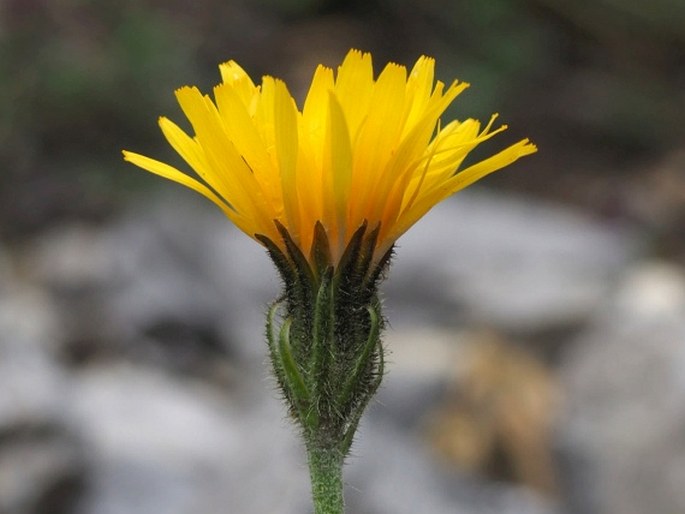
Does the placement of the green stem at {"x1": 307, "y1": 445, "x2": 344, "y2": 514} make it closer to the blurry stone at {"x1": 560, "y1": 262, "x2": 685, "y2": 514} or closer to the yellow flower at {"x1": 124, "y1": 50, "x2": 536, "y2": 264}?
the yellow flower at {"x1": 124, "y1": 50, "x2": 536, "y2": 264}

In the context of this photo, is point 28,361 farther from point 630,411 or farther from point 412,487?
point 630,411

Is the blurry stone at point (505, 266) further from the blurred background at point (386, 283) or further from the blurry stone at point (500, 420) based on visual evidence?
the blurry stone at point (500, 420)

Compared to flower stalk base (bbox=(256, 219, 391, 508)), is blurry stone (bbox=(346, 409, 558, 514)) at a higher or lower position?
higher

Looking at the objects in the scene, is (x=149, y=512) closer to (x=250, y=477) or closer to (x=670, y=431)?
(x=250, y=477)

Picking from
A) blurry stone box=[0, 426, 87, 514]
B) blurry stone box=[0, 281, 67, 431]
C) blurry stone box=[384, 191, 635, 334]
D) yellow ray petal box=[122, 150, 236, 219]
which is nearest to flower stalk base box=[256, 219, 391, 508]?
yellow ray petal box=[122, 150, 236, 219]

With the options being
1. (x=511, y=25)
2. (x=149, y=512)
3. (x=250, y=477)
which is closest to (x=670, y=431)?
(x=250, y=477)

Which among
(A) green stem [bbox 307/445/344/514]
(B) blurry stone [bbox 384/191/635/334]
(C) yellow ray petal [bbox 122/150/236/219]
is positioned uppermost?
(B) blurry stone [bbox 384/191/635/334]
